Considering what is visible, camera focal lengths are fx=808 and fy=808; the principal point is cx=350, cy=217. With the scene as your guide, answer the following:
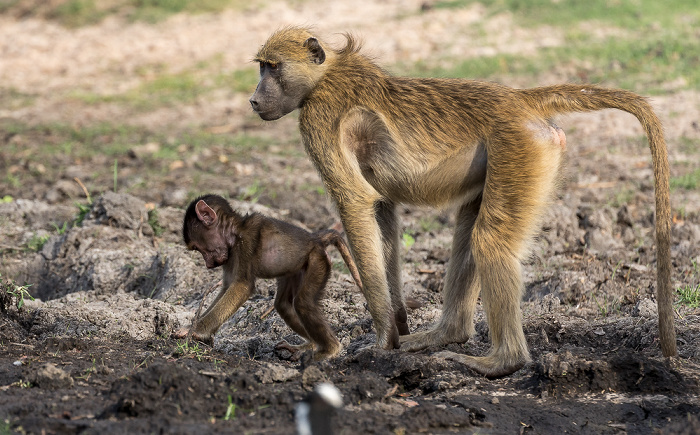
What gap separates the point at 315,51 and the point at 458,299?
1.84 m

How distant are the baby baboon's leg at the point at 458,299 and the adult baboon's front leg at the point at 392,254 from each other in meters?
0.17

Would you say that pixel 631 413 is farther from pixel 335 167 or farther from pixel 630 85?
pixel 630 85

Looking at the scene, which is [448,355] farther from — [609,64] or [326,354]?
[609,64]

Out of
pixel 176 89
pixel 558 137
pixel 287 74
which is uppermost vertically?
pixel 287 74

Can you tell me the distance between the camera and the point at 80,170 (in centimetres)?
948

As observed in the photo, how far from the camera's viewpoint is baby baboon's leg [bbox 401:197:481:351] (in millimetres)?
5184

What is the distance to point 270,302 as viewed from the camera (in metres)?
5.99

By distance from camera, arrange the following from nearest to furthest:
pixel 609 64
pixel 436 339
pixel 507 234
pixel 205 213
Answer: pixel 507 234 → pixel 205 213 → pixel 436 339 → pixel 609 64

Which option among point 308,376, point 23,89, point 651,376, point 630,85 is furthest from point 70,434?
point 23,89

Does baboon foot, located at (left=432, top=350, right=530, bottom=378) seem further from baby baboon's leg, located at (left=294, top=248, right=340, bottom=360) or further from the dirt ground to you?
baby baboon's leg, located at (left=294, top=248, right=340, bottom=360)

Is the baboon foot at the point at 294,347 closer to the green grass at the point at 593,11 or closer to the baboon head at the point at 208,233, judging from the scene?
the baboon head at the point at 208,233

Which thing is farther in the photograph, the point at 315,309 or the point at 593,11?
the point at 593,11

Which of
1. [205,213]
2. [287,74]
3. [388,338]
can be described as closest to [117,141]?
[205,213]

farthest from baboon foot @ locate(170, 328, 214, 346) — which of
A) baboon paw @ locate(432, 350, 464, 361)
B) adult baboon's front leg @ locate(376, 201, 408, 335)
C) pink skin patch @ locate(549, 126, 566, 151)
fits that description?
pink skin patch @ locate(549, 126, 566, 151)
